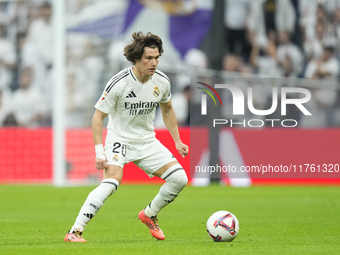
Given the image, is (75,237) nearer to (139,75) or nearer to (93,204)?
(93,204)

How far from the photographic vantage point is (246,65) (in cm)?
1830

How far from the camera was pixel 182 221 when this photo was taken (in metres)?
9.16

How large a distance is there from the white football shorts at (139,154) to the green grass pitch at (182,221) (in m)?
0.81

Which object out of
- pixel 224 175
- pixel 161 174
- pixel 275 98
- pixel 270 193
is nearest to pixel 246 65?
pixel 275 98

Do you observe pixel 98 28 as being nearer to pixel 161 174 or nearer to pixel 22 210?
pixel 22 210

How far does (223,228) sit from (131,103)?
1.59 meters

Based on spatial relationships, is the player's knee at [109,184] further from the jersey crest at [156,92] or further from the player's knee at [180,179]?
the jersey crest at [156,92]

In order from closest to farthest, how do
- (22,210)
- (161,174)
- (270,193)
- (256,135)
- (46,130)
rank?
(161,174), (22,210), (270,193), (256,135), (46,130)

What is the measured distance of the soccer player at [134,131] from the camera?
6.50m

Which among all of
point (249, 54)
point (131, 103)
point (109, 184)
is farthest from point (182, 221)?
point (249, 54)

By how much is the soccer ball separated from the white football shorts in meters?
0.82

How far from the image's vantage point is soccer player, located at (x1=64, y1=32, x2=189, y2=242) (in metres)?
6.50

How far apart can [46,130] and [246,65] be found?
5816 mm

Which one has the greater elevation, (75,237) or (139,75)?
(139,75)
